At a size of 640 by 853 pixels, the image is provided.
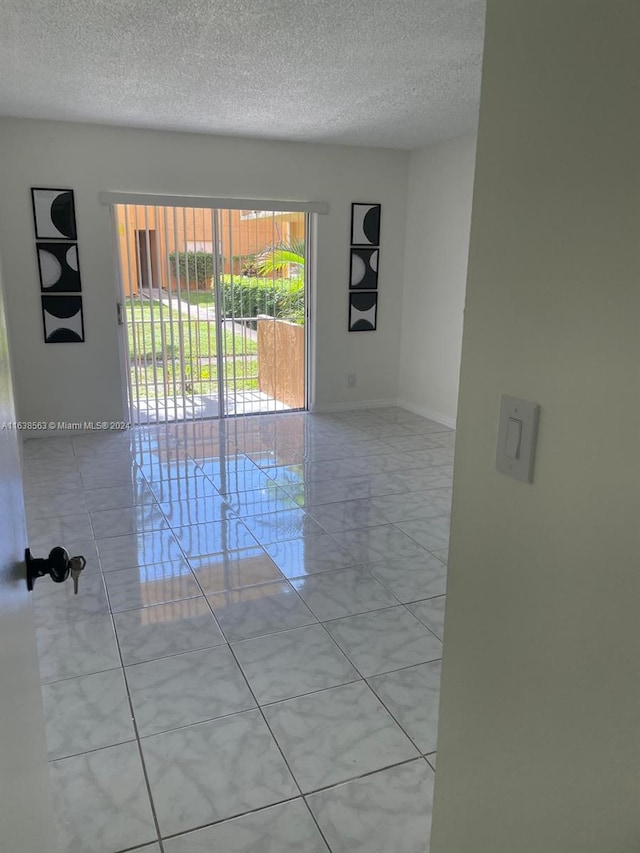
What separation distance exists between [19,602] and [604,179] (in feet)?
3.66

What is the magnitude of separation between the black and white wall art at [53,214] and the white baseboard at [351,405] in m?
2.63

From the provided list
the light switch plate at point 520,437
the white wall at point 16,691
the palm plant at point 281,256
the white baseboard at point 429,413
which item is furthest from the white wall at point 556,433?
the palm plant at point 281,256

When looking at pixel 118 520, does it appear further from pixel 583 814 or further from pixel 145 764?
pixel 583 814

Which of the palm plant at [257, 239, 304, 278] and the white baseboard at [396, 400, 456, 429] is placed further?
the palm plant at [257, 239, 304, 278]

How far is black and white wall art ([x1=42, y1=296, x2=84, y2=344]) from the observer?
5035 millimetres

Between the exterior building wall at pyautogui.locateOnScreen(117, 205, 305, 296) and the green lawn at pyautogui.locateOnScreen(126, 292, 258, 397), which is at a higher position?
the exterior building wall at pyautogui.locateOnScreen(117, 205, 305, 296)

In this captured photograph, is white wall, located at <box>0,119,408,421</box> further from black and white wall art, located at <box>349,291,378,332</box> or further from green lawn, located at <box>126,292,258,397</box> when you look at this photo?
green lawn, located at <box>126,292,258,397</box>

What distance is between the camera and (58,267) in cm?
498

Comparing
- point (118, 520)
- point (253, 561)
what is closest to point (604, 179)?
point (253, 561)

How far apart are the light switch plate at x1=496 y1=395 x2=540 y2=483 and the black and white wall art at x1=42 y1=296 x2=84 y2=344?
4781mm

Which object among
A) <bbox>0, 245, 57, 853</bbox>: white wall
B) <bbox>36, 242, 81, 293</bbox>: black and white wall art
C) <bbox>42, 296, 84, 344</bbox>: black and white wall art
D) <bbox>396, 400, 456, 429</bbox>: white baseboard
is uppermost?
<bbox>36, 242, 81, 293</bbox>: black and white wall art

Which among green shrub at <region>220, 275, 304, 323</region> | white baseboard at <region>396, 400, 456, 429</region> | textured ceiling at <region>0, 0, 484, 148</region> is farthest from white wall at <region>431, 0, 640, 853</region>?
green shrub at <region>220, 275, 304, 323</region>

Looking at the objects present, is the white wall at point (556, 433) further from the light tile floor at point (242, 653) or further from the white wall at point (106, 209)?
the white wall at point (106, 209)

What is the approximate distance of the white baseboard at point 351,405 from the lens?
6.14m
